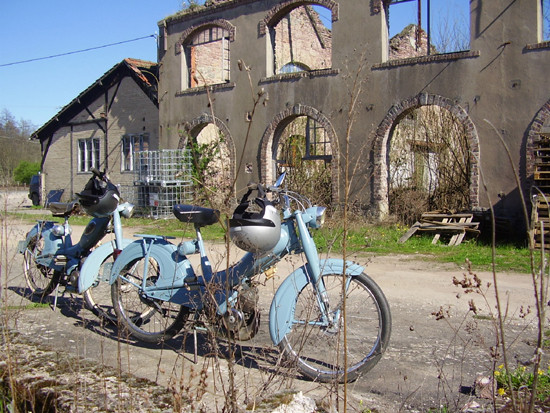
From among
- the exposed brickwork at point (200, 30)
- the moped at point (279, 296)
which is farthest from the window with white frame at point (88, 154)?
the moped at point (279, 296)

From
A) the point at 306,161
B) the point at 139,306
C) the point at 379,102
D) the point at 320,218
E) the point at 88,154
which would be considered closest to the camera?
the point at 320,218

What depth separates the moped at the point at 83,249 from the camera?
511 cm

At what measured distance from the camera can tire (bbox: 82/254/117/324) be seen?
16.4ft

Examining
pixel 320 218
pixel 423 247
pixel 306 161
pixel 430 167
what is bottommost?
pixel 423 247

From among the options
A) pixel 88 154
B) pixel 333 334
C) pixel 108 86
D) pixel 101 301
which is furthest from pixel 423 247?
pixel 88 154

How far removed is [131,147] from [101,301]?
647 inches

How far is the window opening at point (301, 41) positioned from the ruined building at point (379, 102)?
374cm

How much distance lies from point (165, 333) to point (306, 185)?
45.0ft

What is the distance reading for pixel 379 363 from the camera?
407 centimetres

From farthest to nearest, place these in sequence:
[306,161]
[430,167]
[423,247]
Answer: [306,161] → [430,167] → [423,247]

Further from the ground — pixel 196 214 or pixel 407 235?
pixel 196 214

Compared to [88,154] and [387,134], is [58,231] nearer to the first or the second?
[387,134]

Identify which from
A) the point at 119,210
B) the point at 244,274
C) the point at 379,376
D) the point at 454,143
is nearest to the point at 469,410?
the point at 379,376

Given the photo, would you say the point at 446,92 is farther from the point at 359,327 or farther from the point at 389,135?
the point at 359,327
